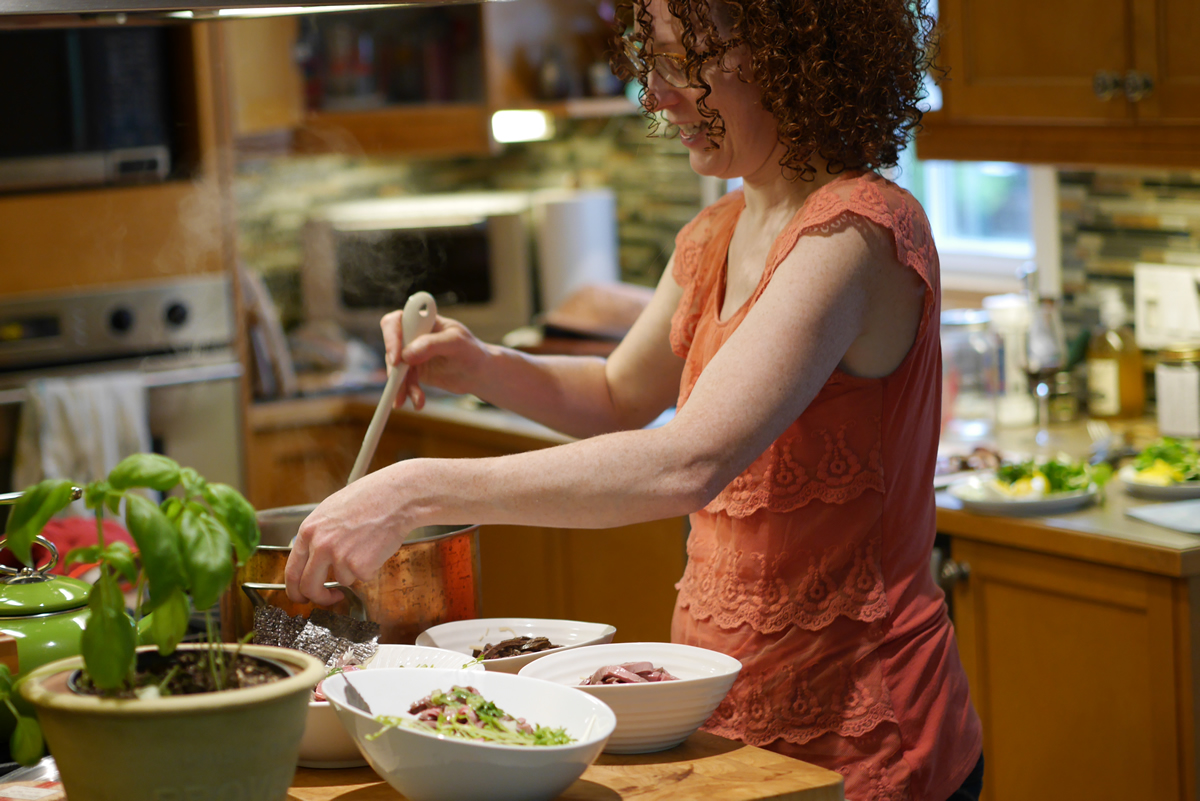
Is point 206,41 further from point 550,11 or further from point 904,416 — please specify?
point 904,416

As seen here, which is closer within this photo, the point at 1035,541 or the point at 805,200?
the point at 805,200

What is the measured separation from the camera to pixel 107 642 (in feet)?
2.80

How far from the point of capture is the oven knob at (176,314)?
336 cm

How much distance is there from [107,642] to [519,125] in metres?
3.22

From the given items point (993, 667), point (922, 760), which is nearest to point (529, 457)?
point (922, 760)

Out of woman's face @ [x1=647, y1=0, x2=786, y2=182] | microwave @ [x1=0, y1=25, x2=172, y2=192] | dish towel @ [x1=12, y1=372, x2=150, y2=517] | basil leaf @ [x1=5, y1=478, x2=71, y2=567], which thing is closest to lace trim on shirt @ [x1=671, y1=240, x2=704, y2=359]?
woman's face @ [x1=647, y1=0, x2=786, y2=182]

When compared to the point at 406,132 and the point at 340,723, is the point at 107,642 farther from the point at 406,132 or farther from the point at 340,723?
the point at 406,132

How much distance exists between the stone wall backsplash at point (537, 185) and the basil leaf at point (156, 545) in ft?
10.3

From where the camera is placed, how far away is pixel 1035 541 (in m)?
2.24

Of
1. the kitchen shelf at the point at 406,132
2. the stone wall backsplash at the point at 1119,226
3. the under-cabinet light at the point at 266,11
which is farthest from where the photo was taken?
the kitchen shelf at the point at 406,132

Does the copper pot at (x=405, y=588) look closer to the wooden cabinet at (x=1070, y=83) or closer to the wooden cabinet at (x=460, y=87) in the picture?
the wooden cabinet at (x=1070, y=83)

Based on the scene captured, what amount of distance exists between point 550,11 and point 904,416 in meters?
2.85

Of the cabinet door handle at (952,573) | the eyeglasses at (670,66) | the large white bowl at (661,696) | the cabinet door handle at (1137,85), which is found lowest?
the cabinet door handle at (952,573)

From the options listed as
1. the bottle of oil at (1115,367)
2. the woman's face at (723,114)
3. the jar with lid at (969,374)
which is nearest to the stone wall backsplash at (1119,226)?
the bottle of oil at (1115,367)
